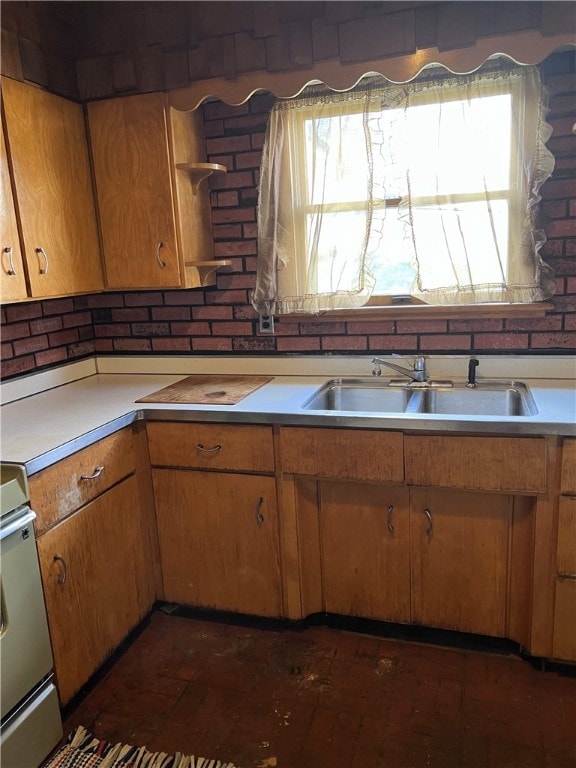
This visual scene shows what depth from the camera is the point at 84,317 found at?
2.80 metres

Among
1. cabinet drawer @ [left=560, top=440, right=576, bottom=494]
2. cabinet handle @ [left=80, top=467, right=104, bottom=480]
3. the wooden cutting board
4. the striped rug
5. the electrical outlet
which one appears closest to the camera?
the striped rug

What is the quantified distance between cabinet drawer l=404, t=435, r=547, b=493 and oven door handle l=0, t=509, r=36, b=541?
3.81ft

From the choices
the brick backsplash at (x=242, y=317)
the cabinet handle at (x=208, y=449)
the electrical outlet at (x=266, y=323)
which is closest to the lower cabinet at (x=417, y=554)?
the cabinet handle at (x=208, y=449)

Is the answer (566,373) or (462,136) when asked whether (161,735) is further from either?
(462,136)

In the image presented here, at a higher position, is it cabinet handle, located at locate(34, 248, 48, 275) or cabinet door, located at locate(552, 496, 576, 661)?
cabinet handle, located at locate(34, 248, 48, 275)

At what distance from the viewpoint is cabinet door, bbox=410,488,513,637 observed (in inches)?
77.3

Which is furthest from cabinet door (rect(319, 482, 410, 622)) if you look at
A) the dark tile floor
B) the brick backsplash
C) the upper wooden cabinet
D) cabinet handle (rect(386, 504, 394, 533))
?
the upper wooden cabinet

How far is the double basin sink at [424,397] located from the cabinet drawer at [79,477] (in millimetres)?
681

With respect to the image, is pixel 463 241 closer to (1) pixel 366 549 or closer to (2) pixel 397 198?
(2) pixel 397 198

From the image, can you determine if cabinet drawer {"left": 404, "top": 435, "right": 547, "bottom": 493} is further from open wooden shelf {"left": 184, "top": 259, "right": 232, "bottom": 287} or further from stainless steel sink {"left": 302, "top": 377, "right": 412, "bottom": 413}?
open wooden shelf {"left": 184, "top": 259, "right": 232, "bottom": 287}

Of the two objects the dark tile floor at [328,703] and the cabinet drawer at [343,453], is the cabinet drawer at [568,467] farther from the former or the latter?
the dark tile floor at [328,703]

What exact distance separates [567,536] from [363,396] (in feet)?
3.05

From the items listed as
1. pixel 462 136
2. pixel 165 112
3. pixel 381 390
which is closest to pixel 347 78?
pixel 462 136

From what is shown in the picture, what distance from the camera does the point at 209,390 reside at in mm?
2361
